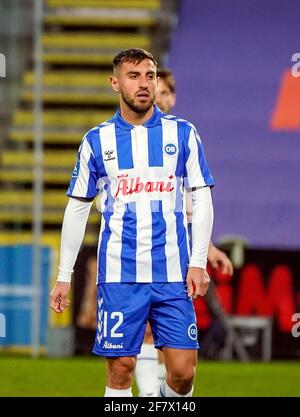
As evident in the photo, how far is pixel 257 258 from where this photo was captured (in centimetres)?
1130

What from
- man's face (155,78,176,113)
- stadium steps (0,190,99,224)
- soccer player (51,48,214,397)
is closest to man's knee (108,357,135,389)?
soccer player (51,48,214,397)

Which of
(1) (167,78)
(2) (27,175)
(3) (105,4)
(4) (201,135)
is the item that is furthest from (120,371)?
(3) (105,4)

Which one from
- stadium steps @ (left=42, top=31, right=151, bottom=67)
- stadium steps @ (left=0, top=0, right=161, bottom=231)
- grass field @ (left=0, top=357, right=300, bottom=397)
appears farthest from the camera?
stadium steps @ (left=42, top=31, right=151, bottom=67)

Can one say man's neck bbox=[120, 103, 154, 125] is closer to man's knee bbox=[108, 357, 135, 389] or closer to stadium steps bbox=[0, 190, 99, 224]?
man's knee bbox=[108, 357, 135, 389]

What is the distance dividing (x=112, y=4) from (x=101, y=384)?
7.31 meters

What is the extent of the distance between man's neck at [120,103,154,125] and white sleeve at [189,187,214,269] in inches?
12.9

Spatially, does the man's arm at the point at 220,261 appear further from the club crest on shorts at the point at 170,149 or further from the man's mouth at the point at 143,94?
the man's mouth at the point at 143,94

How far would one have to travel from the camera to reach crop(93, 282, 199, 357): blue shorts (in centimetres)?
457

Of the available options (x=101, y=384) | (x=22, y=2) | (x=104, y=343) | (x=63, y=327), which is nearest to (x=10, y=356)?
(x=63, y=327)

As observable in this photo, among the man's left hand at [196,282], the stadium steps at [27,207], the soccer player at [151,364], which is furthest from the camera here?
the stadium steps at [27,207]

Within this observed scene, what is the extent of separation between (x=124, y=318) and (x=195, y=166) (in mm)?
595

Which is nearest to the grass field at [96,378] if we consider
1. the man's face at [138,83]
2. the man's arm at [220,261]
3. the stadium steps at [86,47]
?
the man's arm at [220,261]

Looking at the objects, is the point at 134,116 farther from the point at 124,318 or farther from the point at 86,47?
the point at 86,47

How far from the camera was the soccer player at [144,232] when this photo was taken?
458 centimetres
